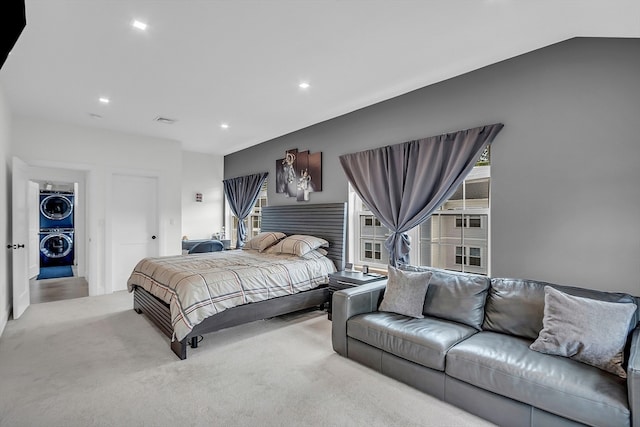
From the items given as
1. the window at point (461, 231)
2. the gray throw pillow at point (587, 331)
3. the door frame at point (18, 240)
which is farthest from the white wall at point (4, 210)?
the gray throw pillow at point (587, 331)

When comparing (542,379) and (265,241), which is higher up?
(265,241)

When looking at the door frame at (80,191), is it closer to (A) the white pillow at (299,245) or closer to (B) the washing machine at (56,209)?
(B) the washing machine at (56,209)

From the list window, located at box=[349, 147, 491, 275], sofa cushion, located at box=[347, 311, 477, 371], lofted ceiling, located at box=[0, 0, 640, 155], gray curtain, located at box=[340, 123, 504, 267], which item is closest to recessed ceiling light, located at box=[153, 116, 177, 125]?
lofted ceiling, located at box=[0, 0, 640, 155]

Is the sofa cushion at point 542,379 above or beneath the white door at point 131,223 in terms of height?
beneath

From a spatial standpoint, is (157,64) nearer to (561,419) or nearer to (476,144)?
(476,144)

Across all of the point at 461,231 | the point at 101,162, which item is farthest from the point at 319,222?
the point at 101,162

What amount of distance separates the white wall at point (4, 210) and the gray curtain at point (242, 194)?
134 inches

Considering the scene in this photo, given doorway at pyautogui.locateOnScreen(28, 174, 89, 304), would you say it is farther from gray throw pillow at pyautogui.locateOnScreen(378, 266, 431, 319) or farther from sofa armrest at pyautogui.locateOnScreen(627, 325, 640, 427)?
sofa armrest at pyautogui.locateOnScreen(627, 325, 640, 427)

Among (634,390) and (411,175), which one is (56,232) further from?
(634,390)

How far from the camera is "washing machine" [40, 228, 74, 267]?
7703 mm

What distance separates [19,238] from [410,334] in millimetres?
4811

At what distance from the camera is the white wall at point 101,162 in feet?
15.4

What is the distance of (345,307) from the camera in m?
2.82

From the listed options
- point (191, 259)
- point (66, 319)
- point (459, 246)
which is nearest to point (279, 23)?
point (459, 246)
